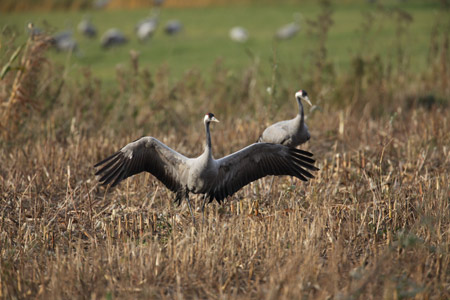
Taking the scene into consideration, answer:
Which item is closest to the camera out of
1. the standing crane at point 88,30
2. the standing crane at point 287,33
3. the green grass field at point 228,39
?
the green grass field at point 228,39

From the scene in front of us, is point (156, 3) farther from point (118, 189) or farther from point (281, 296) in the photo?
point (281, 296)

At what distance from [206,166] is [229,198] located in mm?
978

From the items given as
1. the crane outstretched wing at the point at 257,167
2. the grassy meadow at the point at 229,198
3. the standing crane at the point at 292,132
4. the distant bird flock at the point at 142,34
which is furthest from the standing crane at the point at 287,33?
the crane outstretched wing at the point at 257,167

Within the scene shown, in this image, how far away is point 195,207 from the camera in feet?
21.3

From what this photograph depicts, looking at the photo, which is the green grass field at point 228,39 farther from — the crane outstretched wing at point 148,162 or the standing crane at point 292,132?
the crane outstretched wing at point 148,162

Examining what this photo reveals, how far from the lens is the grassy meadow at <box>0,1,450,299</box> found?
14.2 ft

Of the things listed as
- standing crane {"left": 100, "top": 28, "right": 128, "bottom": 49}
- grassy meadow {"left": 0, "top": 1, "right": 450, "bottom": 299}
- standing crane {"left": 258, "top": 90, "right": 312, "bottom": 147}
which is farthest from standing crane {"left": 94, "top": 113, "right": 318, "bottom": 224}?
standing crane {"left": 100, "top": 28, "right": 128, "bottom": 49}

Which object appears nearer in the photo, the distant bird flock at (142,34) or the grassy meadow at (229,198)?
the grassy meadow at (229,198)

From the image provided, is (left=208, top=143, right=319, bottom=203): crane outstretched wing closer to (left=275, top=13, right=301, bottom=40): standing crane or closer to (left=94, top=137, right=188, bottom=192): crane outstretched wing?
(left=94, top=137, right=188, bottom=192): crane outstretched wing

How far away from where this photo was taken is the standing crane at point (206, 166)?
5.75 metres

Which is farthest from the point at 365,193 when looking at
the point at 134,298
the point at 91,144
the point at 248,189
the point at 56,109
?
the point at 56,109

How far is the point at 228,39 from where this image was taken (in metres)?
22.7

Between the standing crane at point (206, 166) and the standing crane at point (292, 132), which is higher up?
the standing crane at point (292, 132)

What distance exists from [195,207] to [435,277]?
2.99 m
